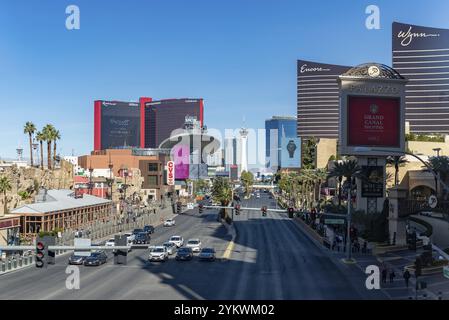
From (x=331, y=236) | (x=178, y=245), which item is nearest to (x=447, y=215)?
(x=331, y=236)

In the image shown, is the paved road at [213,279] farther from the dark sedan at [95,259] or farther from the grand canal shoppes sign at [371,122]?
the grand canal shoppes sign at [371,122]

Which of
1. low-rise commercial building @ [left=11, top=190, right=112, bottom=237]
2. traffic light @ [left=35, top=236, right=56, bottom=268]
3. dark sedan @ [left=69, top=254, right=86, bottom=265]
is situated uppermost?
traffic light @ [left=35, top=236, right=56, bottom=268]

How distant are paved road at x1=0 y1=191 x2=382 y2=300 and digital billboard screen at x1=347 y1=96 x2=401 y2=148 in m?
26.3

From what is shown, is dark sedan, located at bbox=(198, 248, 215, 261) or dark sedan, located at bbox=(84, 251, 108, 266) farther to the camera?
dark sedan, located at bbox=(198, 248, 215, 261)

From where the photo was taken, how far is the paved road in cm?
3603

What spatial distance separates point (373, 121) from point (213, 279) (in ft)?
163

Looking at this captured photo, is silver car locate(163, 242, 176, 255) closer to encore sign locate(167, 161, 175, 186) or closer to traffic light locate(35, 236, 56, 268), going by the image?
traffic light locate(35, 236, 56, 268)

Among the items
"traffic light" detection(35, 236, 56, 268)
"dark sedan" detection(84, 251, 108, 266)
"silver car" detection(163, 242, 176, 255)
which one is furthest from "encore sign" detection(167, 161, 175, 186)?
"traffic light" detection(35, 236, 56, 268)

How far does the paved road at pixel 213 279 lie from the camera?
36.0 meters

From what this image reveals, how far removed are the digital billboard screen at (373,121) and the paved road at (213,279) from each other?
26329 millimetres

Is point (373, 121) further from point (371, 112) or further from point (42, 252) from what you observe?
point (42, 252)

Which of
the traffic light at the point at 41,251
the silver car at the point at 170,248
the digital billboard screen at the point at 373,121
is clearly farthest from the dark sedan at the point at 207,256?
the digital billboard screen at the point at 373,121

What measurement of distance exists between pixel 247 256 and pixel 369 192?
33283mm
